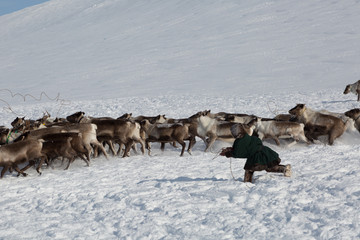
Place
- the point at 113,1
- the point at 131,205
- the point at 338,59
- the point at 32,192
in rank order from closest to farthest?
the point at 131,205 < the point at 32,192 < the point at 338,59 < the point at 113,1

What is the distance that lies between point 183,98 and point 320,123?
52.7 feet

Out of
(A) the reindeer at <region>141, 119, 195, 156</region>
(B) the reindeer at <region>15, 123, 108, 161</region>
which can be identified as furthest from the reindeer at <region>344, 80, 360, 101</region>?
(B) the reindeer at <region>15, 123, 108, 161</region>

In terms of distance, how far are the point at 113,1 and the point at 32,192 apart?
84310 mm

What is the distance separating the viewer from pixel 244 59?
4544cm

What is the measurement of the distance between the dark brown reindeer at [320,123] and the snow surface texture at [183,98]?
48 cm

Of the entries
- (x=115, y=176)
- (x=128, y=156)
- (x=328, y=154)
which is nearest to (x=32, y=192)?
(x=115, y=176)

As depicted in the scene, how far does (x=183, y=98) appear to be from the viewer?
89.9 feet

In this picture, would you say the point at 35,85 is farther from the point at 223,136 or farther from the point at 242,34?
the point at 223,136

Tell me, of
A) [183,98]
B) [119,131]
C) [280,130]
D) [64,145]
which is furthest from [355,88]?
[64,145]

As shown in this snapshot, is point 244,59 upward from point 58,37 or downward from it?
downward

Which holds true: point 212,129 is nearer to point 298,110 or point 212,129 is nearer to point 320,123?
point 298,110

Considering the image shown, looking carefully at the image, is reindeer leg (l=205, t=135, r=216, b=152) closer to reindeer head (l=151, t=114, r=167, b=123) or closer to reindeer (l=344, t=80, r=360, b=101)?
reindeer head (l=151, t=114, r=167, b=123)

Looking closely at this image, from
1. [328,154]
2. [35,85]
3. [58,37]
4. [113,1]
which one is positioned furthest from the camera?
[113,1]

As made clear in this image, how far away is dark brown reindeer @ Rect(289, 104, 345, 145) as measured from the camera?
37.9 feet
